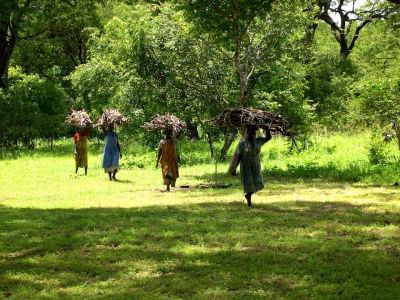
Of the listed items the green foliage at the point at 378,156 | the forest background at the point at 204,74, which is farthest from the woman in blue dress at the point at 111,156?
the green foliage at the point at 378,156

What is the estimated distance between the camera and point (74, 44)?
152 feet

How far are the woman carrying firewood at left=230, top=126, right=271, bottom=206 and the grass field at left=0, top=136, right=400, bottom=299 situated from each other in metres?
0.51

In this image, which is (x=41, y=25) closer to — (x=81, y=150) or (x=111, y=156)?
(x=81, y=150)

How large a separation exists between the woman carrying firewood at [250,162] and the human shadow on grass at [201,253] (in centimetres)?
65

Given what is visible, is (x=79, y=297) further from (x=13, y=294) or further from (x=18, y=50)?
(x=18, y=50)

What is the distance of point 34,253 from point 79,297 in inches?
95.4

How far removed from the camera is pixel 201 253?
8289 mm

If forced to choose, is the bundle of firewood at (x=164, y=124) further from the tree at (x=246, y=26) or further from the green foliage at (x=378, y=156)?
the green foliage at (x=378, y=156)

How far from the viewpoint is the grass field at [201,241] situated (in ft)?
22.1

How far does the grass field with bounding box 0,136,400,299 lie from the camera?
22.1ft

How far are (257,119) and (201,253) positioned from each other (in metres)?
4.97

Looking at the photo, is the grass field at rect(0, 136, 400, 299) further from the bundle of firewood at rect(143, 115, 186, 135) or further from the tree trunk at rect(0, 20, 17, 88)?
the tree trunk at rect(0, 20, 17, 88)

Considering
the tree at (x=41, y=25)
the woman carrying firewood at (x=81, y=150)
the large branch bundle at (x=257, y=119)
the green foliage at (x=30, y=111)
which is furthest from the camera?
the green foliage at (x=30, y=111)

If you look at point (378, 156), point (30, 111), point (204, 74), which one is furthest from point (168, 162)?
point (30, 111)
